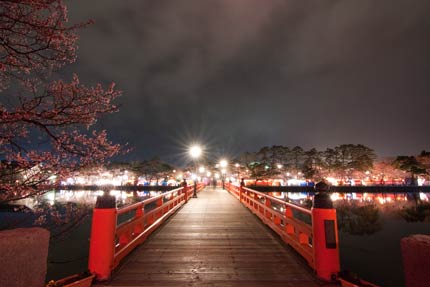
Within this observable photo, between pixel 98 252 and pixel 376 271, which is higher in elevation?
pixel 98 252

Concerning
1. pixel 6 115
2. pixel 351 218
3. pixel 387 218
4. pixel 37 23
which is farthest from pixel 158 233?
pixel 387 218

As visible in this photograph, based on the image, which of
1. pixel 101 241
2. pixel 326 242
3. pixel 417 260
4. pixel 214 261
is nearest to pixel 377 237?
pixel 326 242

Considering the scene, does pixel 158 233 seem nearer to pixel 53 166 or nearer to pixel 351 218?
pixel 53 166

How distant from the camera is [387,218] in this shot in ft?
90.1

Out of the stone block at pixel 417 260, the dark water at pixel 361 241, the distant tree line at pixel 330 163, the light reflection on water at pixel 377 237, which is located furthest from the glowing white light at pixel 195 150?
the distant tree line at pixel 330 163

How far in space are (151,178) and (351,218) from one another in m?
88.4

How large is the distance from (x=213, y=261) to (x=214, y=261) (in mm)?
22

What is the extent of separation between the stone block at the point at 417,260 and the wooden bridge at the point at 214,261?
170 centimetres

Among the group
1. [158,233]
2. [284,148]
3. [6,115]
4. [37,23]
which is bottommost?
[158,233]

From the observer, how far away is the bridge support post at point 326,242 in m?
3.95

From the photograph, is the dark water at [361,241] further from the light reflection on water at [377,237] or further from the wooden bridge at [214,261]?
the wooden bridge at [214,261]

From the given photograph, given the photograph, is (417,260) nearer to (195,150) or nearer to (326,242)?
(326,242)

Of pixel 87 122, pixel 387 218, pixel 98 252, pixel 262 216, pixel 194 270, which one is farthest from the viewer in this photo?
pixel 387 218

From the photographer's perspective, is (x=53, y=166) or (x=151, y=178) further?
(x=151, y=178)
